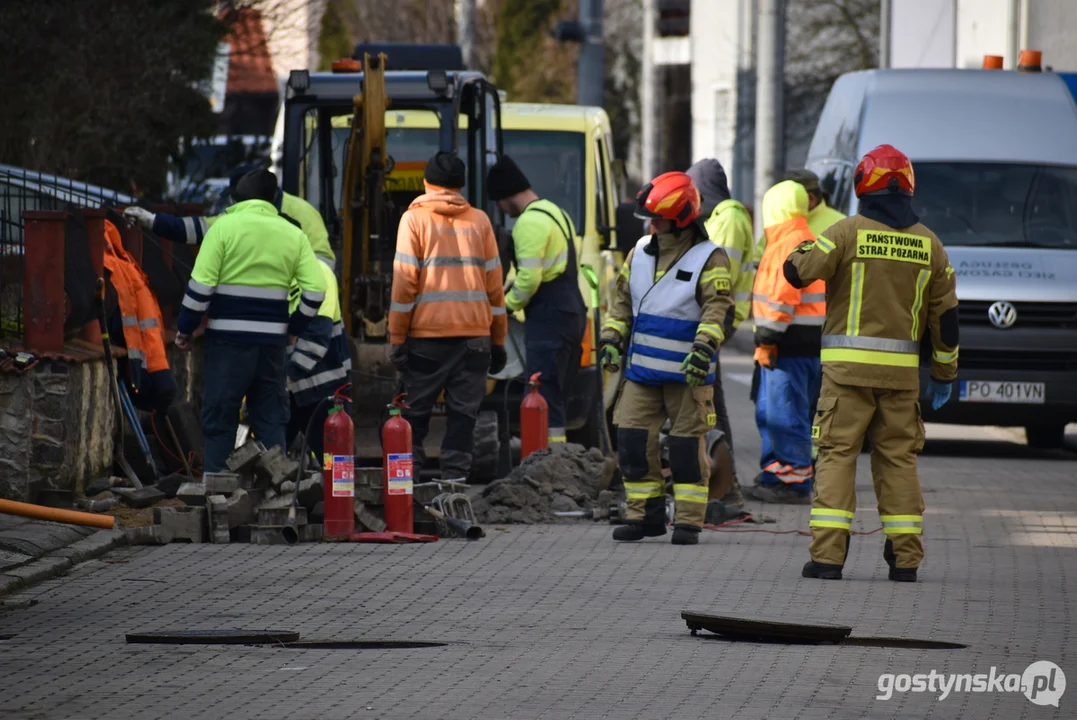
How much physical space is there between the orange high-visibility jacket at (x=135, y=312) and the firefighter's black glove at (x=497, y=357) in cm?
194

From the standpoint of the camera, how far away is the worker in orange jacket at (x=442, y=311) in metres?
11.2

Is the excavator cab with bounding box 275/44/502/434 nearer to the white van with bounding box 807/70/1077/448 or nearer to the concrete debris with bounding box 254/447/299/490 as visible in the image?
the concrete debris with bounding box 254/447/299/490

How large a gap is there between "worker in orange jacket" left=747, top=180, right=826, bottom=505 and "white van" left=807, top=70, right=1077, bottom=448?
264 centimetres

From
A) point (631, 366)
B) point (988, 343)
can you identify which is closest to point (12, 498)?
point (631, 366)

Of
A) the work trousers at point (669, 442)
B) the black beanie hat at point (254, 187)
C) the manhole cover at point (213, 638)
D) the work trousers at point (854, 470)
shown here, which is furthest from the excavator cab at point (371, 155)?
the manhole cover at point (213, 638)

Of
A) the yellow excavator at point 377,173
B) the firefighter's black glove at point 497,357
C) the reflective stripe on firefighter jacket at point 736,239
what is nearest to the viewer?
the firefighter's black glove at point 497,357

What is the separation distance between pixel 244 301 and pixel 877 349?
12.1ft

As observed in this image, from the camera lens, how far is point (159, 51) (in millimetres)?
17609

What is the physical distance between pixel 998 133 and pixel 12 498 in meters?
8.51

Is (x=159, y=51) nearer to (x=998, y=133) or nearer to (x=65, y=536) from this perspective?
(x=998, y=133)

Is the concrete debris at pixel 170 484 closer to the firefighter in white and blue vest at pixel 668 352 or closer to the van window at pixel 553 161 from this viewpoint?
the firefighter in white and blue vest at pixel 668 352

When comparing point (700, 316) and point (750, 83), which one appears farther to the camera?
point (750, 83)

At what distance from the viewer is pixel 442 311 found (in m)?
11.2

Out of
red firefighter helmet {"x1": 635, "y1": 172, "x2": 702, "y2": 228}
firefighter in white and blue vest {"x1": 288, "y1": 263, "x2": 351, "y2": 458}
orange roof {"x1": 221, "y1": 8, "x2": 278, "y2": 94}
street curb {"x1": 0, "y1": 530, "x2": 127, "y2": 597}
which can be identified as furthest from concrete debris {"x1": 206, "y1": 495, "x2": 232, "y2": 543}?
orange roof {"x1": 221, "y1": 8, "x2": 278, "y2": 94}
